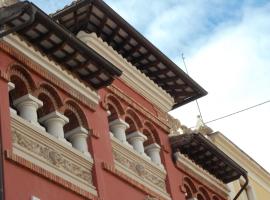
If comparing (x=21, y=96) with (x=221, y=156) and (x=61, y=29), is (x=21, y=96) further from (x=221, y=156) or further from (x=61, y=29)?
(x=221, y=156)

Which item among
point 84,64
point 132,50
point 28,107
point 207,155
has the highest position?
point 132,50

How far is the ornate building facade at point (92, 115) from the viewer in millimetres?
17281

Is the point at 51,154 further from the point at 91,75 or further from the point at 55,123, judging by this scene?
the point at 91,75

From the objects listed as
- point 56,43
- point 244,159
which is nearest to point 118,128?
point 56,43

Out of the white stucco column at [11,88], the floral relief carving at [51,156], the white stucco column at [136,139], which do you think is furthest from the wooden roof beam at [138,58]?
the white stucco column at [11,88]

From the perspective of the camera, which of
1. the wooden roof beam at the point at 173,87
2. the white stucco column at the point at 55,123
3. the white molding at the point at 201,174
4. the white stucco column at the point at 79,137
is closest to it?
the white stucco column at the point at 55,123

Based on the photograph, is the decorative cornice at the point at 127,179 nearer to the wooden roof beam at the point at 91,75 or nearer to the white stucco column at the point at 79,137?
the white stucco column at the point at 79,137

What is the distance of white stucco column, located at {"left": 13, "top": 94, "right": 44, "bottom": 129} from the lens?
703 inches

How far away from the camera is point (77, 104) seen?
19.6 m

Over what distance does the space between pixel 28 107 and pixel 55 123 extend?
37.1 inches

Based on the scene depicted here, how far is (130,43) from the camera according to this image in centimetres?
2256

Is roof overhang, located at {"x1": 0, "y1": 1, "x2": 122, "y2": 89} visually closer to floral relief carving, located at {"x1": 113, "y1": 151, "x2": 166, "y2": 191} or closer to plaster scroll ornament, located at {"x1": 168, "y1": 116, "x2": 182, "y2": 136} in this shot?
floral relief carving, located at {"x1": 113, "y1": 151, "x2": 166, "y2": 191}

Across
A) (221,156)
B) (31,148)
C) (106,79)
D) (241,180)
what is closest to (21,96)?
(31,148)

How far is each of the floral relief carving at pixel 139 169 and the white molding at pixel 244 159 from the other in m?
7.44
